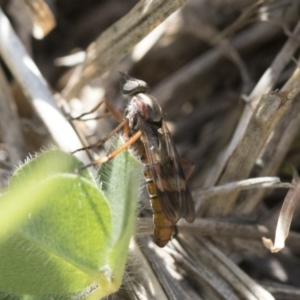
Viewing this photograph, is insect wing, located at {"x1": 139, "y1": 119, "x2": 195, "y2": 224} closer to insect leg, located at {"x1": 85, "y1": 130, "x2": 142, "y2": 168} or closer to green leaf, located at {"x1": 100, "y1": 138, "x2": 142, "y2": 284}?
insect leg, located at {"x1": 85, "y1": 130, "x2": 142, "y2": 168}

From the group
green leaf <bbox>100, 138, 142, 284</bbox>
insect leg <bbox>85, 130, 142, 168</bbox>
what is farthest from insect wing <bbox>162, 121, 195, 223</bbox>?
green leaf <bbox>100, 138, 142, 284</bbox>

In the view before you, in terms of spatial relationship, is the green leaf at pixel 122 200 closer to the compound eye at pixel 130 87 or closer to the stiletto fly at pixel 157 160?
the stiletto fly at pixel 157 160

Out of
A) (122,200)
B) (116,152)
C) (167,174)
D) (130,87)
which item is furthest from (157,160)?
(122,200)

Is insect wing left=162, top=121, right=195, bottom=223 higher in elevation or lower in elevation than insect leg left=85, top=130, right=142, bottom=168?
lower

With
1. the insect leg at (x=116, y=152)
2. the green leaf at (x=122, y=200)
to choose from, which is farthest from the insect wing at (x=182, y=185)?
the green leaf at (x=122, y=200)

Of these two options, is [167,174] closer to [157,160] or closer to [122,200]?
[157,160]

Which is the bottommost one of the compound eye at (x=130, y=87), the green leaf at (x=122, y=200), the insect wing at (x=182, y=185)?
the insect wing at (x=182, y=185)

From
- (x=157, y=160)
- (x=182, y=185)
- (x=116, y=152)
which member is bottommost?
→ (x=182, y=185)

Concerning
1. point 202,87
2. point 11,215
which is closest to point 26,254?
point 11,215
